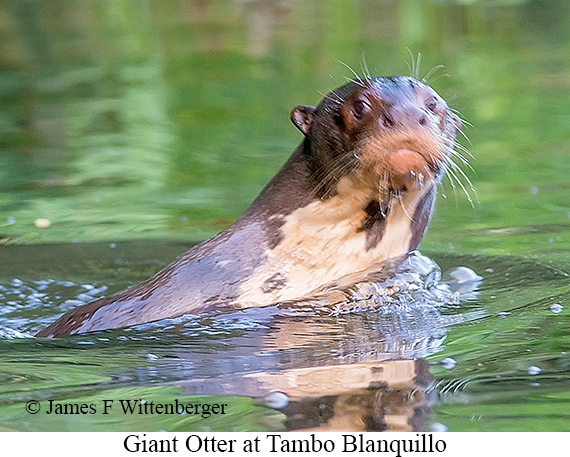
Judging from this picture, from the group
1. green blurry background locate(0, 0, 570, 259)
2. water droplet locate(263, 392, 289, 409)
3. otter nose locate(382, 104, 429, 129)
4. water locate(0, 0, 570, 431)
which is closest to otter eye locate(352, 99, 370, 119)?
otter nose locate(382, 104, 429, 129)

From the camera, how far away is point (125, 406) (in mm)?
3268

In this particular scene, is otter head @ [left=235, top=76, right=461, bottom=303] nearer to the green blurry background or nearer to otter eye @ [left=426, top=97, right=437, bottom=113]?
otter eye @ [left=426, top=97, right=437, bottom=113]

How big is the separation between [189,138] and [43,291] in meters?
3.91

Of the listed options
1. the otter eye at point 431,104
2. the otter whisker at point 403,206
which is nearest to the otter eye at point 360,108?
the otter eye at point 431,104

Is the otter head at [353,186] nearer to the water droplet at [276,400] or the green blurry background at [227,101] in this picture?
the green blurry background at [227,101]

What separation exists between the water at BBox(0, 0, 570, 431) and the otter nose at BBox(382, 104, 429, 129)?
757 millimetres

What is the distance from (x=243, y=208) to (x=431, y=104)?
257 centimetres

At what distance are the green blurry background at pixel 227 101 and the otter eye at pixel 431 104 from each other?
1.92 ft

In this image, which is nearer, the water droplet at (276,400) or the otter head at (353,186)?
the water droplet at (276,400)

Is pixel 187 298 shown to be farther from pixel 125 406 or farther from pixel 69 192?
pixel 69 192

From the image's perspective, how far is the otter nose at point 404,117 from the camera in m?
4.09

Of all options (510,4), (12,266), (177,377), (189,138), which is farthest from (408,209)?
(510,4)

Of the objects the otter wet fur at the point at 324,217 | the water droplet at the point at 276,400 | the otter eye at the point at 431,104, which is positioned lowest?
the water droplet at the point at 276,400

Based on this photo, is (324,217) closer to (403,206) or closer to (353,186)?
(353,186)
